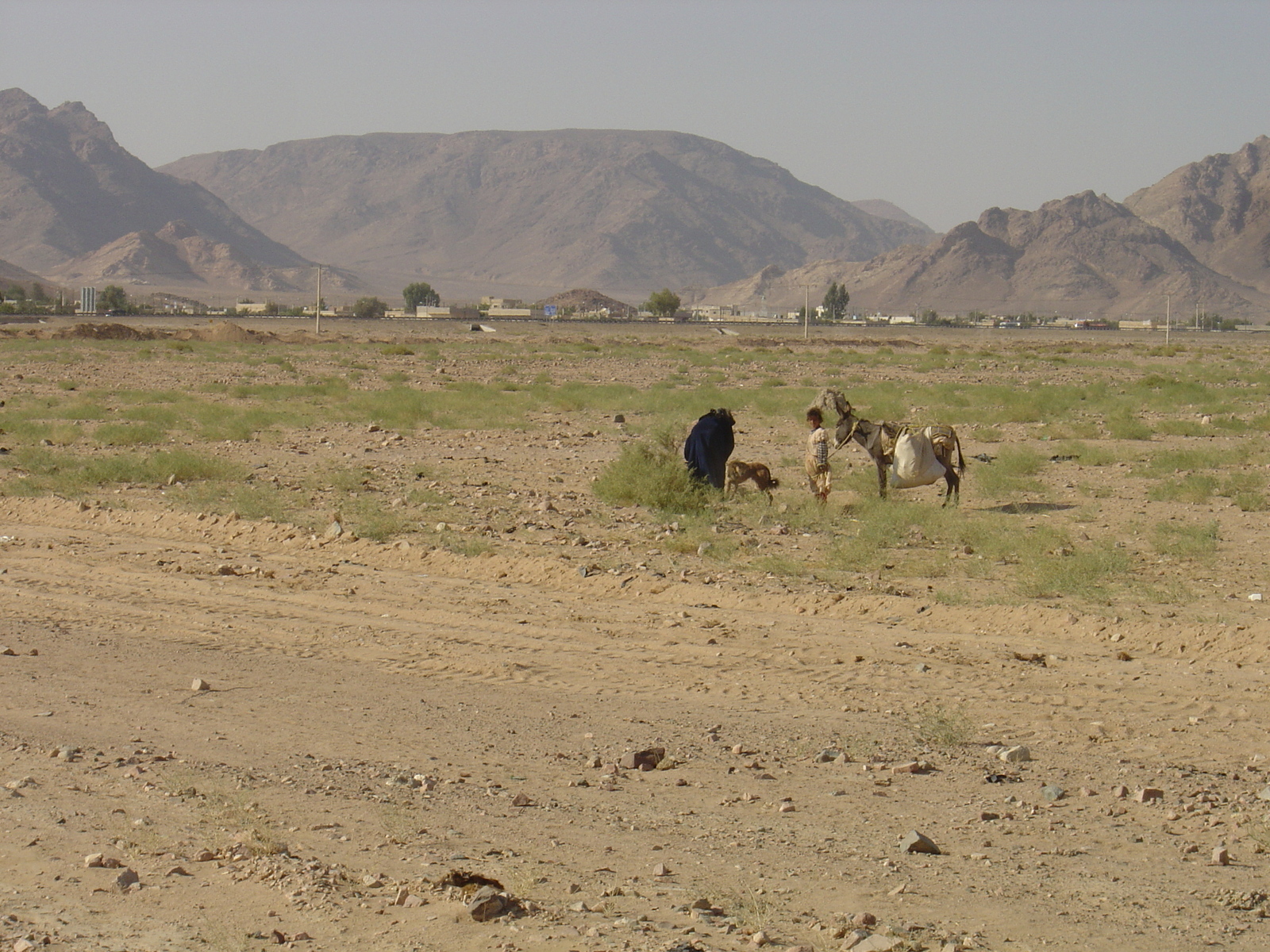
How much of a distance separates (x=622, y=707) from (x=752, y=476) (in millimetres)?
7355

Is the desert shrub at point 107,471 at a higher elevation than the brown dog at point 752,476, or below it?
below

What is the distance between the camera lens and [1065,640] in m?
9.36

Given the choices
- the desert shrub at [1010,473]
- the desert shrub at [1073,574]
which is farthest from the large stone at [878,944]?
the desert shrub at [1010,473]

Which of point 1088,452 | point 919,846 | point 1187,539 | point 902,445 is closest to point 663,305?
point 1088,452

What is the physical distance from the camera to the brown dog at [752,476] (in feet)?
48.4

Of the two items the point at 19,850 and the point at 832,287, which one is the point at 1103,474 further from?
the point at 832,287

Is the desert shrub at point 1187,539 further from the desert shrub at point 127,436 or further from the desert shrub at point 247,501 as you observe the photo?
the desert shrub at point 127,436

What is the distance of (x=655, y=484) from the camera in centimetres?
1454

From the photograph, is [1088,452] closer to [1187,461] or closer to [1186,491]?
[1187,461]

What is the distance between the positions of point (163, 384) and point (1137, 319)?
179 meters

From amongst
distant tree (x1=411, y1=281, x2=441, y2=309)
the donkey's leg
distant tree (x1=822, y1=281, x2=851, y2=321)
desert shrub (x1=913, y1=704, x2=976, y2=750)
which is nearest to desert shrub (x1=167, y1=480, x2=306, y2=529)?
the donkey's leg

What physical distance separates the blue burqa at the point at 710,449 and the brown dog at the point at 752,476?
0.15m

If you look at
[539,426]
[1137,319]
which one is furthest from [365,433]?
[1137,319]

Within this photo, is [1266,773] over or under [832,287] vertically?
under
